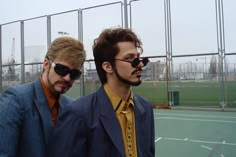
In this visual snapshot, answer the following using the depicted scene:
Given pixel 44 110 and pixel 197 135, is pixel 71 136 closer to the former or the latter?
pixel 44 110

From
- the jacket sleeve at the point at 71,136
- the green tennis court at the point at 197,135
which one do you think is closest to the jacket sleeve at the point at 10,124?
the jacket sleeve at the point at 71,136

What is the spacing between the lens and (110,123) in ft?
4.73

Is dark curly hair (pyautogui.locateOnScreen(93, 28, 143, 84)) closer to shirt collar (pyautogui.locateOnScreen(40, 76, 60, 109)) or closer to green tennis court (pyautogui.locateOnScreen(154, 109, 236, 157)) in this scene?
shirt collar (pyautogui.locateOnScreen(40, 76, 60, 109))

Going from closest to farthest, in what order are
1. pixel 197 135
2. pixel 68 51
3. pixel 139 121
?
pixel 139 121
pixel 68 51
pixel 197 135

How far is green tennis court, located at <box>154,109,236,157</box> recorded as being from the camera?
20.2 feet

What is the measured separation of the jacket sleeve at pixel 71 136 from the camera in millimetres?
1395

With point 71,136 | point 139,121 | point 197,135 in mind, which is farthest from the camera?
point 197,135

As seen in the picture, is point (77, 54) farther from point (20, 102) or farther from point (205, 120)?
point (205, 120)

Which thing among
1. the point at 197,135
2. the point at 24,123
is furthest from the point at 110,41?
the point at 197,135

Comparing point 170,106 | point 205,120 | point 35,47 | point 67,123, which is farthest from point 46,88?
point 35,47

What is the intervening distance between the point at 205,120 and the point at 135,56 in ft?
30.7

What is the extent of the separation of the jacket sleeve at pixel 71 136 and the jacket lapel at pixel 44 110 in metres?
0.20

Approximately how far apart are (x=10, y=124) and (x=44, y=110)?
0.21 meters

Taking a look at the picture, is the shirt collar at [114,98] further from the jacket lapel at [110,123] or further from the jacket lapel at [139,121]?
the jacket lapel at [139,121]
